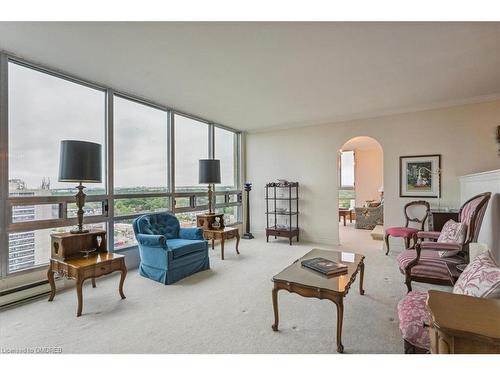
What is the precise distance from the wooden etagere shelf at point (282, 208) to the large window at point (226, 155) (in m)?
0.96

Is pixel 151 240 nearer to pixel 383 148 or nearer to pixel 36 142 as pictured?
pixel 36 142

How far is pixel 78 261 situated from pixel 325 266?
2.48m

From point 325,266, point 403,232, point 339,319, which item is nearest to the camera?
point 339,319

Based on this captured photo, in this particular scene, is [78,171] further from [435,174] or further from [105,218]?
[435,174]

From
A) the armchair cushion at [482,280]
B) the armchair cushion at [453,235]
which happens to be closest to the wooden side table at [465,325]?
the armchair cushion at [482,280]

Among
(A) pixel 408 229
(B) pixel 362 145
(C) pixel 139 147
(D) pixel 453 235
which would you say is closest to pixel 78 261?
(C) pixel 139 147

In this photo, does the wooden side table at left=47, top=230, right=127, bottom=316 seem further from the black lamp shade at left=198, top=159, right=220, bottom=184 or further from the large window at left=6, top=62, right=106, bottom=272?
the black lamp shade at left=198, top=159, right=220, bottom=184

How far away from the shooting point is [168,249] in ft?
10.7

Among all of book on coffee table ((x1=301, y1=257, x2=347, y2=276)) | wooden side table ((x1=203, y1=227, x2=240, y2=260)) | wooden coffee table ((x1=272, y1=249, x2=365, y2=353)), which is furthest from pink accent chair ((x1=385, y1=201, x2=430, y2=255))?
wooden side table ((x1=203, y1=227, x2=240, y2=260))

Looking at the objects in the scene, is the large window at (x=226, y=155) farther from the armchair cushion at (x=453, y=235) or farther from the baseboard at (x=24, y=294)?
the armchair cushion at (x=453, y=235)

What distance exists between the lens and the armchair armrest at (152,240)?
3.22 m

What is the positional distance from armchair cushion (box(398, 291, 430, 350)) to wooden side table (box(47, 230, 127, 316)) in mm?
2644
